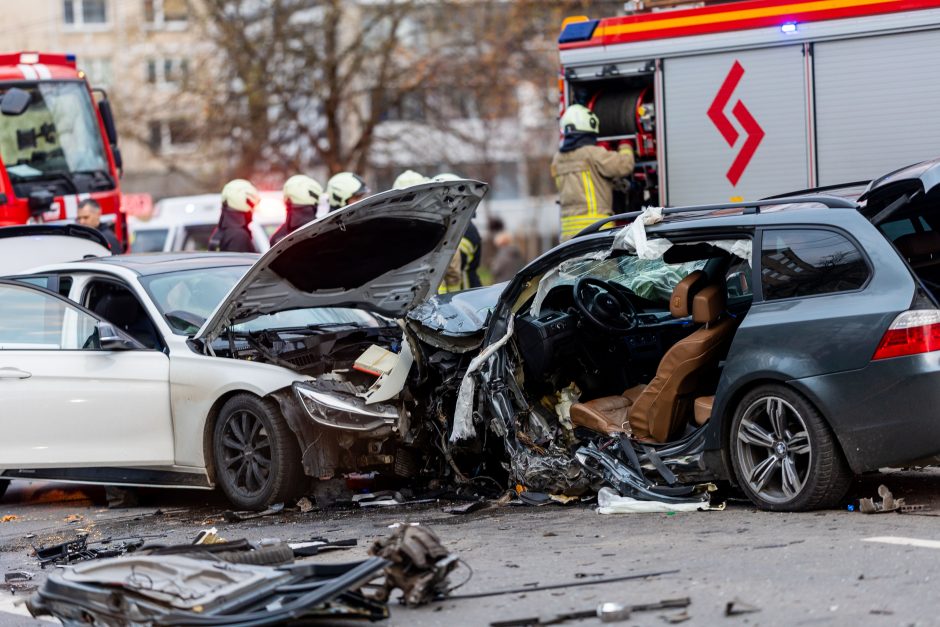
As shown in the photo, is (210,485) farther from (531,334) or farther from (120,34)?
(120,34)

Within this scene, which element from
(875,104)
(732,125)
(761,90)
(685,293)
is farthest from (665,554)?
(732,125)

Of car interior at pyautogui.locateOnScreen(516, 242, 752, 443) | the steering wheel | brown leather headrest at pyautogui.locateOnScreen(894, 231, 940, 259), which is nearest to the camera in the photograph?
brown leather headrest at pyautogui.locateOnScreen(894, 231, 940, 259)

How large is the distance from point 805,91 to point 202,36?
2093 cm

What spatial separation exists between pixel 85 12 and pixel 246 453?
157 ft

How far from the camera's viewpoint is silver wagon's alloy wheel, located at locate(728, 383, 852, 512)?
21.9 ft

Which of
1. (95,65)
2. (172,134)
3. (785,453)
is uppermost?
(95,65)

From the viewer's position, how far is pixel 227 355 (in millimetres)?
8820

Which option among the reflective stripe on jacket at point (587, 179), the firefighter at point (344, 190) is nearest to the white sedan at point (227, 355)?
the firefighter at point (344, 190)

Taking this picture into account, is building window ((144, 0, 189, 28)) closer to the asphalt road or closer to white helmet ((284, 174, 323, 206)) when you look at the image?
white helmet ((284, 174, 323, 206))

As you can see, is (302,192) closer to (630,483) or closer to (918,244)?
(630,483)

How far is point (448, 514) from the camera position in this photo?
25.7 ft

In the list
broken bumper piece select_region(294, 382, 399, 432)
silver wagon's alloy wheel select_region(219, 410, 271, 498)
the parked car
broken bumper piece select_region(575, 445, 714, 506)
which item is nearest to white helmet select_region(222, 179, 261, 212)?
the parked car

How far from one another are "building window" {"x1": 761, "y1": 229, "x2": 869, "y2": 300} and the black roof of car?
4262 mm

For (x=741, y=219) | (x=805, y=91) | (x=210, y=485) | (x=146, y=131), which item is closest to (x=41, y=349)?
(x=210, y=485)
